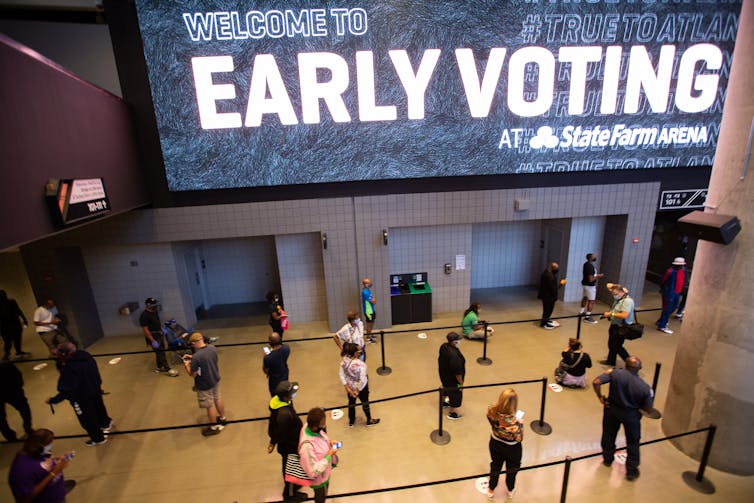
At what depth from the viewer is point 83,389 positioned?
5.29 m

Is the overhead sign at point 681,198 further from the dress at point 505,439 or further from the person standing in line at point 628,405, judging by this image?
the dress at point 505,439

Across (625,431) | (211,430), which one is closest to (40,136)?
(211,430)

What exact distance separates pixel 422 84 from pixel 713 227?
5.55 m

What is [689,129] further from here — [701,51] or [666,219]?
[666,219]

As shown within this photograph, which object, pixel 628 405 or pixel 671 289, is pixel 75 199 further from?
pixel 671 289

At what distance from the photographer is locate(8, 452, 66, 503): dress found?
3.71 metres

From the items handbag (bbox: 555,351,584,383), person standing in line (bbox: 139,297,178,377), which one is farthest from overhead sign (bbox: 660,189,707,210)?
person standing in line (bbox: 139,297,178,377)

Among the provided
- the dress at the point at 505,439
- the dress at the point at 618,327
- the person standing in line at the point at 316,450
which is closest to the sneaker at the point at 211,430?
the person standing in line at the point at 316,450

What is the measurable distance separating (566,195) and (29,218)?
9.65 m

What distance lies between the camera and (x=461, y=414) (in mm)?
6066

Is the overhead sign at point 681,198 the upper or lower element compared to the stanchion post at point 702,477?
upper

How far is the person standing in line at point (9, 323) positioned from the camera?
8102mm

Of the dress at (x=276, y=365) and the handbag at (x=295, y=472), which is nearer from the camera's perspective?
the handbag at (x=295, y=472)

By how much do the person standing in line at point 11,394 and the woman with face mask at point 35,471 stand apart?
222 cm
